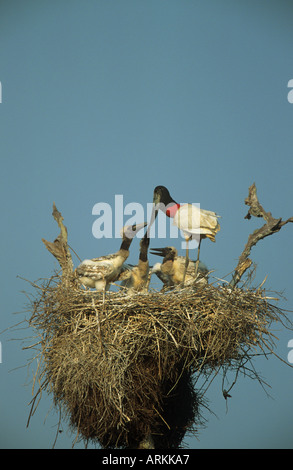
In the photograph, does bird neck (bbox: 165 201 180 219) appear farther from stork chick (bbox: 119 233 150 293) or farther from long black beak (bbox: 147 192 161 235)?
stork chick (bbox: 119 233 150 293)

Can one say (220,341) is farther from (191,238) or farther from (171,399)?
(191,238)

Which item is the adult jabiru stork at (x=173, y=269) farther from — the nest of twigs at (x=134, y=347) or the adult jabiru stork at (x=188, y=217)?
the nest of twigs at (x=134, y=347)

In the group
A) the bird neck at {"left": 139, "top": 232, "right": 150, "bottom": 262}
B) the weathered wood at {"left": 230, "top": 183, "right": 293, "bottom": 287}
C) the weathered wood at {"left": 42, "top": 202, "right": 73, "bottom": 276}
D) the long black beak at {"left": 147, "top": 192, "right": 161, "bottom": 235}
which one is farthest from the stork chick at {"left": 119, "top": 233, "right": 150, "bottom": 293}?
the weathered wood at {"left": 230, "top": 183, "right": 293, "bottom": 287}

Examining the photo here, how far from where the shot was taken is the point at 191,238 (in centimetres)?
469

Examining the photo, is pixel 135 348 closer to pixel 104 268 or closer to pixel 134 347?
pixel 134 347

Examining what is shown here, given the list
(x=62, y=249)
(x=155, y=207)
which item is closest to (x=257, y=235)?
(x=155, y=207)

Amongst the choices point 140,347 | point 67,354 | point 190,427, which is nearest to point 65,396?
point 67,354

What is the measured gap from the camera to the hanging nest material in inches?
154

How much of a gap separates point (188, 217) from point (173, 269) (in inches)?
14.6

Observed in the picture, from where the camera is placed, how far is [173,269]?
4.73m

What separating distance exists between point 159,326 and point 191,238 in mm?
870

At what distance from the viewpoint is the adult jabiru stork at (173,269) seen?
4707 mm

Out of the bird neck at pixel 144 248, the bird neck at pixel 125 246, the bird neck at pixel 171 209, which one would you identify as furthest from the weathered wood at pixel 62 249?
the bird neck at pixel 171 209

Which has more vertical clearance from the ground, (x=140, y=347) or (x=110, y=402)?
(x=140, y=347)
